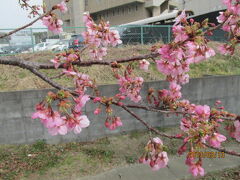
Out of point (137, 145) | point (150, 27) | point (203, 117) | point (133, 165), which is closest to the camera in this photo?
point (203, 117)

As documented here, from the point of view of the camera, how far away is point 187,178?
323 cm

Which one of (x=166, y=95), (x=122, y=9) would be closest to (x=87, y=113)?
(x=166, y=95)

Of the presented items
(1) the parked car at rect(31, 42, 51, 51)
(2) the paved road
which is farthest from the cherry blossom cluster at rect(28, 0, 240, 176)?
(1) the parked car at rect(31, 42, 51, 51)

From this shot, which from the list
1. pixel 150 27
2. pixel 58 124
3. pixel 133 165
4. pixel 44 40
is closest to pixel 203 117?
pixel 58 124

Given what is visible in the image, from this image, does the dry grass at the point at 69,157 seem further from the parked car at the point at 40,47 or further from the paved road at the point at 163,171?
the parked car at the point at 40,47

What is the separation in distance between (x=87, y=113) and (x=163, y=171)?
1641 millimetres

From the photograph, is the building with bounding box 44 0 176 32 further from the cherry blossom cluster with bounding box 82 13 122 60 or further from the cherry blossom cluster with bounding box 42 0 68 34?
the cherry blossom cluster with bounding box 82 13 122 60

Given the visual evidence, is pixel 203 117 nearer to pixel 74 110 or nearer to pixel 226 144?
pixel 74 110

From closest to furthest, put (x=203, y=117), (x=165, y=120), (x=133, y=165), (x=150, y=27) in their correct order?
(x=203, y=117), (x=133, y=165), (x=165, y=120), (x=150, y=27)

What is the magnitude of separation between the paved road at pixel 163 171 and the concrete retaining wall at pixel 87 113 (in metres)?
1.00

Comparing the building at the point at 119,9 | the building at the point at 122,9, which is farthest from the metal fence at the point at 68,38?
the building at the point at 119,9

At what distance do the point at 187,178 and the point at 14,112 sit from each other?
2.93 meters

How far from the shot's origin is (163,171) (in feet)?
11.3

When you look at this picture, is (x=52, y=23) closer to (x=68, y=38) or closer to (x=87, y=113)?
(x=87, y=113)
